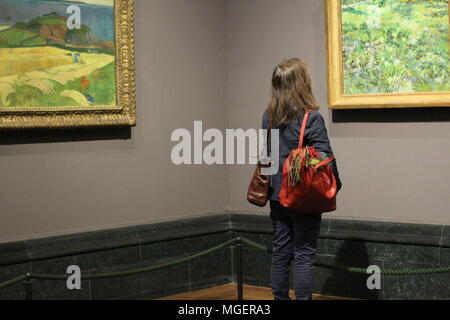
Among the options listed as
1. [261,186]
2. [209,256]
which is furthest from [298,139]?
[209,256]

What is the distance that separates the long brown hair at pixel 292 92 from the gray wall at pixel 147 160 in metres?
1.93

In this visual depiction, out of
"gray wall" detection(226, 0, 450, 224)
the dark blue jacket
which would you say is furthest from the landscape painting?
the dark blue jacket

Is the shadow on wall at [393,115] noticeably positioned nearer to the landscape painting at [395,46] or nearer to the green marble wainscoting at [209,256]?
the landscape painting at [395,46]

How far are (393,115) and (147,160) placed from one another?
7.57 feet

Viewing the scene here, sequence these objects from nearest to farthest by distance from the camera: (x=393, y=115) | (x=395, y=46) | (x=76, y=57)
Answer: (x=76, y=57), (x=395, y=46), (x=393, y=115)

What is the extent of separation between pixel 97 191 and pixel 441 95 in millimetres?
3131

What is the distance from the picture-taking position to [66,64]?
23.4 ft

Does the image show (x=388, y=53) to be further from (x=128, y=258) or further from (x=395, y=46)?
(x=128, y=258)

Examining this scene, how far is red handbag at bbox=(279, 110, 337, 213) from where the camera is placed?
6.00 meters

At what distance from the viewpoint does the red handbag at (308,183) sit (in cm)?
600

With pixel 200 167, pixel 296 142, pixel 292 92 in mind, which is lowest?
pixel 200 167

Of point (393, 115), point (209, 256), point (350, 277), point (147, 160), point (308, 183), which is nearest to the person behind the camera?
point (308, 183)

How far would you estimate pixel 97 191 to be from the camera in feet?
24.4

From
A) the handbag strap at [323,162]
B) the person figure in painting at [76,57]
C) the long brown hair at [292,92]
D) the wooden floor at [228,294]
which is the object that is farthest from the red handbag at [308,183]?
the person figure in painting at [76,57]
